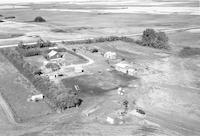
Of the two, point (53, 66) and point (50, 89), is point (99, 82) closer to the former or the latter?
point (50, 89)

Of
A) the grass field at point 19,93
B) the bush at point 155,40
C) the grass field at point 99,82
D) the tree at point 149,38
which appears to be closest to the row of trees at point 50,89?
the grass field at point 19,93

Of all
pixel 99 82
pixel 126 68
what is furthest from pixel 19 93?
pixel 126 68

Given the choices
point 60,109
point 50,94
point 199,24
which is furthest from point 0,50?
point 199,24

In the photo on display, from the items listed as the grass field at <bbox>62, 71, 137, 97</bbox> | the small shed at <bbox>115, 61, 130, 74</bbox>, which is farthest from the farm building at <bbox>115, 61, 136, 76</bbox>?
the grass field at <bbox>62, 71, 137, 97</bbox>

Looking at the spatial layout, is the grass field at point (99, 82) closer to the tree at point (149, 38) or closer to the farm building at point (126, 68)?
the farm building at point (126, 68)

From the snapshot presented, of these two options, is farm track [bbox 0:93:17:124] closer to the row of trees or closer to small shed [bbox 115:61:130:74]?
the row of trees

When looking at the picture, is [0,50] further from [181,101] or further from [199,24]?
[199,24]
